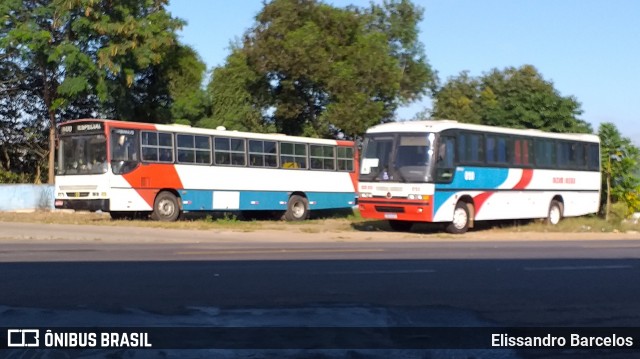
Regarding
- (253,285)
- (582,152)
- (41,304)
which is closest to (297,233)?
(582,152)

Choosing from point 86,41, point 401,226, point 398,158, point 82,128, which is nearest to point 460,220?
point 401,226

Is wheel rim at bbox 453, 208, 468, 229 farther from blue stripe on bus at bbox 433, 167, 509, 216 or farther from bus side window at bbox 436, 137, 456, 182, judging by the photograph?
bus side window at bbox 436, 137, 456, 182

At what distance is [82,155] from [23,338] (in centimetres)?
2076

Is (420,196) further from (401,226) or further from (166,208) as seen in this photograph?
(166,208)

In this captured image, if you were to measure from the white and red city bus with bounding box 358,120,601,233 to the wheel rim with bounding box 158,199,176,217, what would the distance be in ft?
20.8

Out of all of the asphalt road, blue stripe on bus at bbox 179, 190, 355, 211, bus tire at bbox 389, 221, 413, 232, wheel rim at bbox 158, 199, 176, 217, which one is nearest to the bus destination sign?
wheel rim at bbox 158, 199, 176, 217

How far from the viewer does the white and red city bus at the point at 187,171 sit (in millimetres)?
27484

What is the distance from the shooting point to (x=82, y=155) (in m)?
27.8

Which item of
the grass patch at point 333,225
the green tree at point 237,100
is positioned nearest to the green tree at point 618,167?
the grass patch at point 333,225

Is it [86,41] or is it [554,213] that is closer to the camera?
[554,213]

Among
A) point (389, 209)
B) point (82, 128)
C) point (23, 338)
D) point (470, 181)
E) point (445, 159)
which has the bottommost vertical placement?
point (23, 338)

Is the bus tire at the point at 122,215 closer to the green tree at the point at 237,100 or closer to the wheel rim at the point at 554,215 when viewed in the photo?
the wheel rim at the point at 554,215

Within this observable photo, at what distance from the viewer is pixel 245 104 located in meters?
45.3

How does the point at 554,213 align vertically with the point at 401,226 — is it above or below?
above
